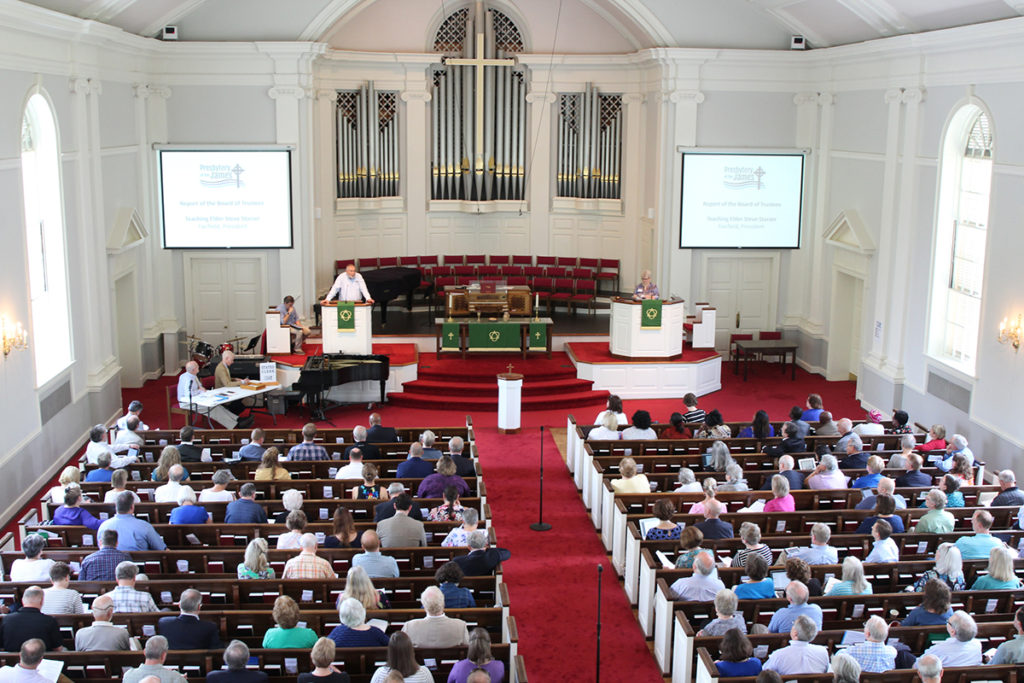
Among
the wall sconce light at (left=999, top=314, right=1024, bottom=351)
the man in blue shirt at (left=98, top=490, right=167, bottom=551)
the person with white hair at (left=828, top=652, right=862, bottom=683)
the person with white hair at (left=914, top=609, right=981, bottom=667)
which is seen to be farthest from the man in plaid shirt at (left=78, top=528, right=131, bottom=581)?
the wall sconce light at (left=999, top=314, right=1024, bottom=351)

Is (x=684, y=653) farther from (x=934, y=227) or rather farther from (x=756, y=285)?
(x=756, y=285)

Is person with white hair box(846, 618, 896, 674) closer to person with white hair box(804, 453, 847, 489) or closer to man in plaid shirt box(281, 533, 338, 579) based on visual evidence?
person with white hair box(804, 453, 847, 489)

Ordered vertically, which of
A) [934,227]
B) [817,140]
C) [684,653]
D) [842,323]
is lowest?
[684,653]

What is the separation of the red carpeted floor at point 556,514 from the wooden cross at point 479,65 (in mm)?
5506

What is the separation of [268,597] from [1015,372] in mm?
9702

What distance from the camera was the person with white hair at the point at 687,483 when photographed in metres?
10.7

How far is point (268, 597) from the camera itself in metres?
8.22

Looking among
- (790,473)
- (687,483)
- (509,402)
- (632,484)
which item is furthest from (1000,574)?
(509,402)

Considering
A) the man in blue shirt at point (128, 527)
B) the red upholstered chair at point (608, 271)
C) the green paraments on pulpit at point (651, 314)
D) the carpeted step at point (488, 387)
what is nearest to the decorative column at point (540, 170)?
the red upholstered chair at point (608, 271)

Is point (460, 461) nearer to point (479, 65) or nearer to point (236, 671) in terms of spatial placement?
point (236, 671)

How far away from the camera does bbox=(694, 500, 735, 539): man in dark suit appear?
30.5ft

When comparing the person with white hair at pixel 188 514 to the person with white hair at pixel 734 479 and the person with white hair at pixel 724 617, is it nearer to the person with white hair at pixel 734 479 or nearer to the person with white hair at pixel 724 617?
the person with white hair at pixel 724 617

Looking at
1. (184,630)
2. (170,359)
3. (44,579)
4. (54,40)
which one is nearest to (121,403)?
(170,359)

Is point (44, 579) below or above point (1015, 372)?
below
